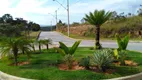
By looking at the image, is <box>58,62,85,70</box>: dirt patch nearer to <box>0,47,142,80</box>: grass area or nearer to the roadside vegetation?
<box>0,47,142,80</box>: grass area

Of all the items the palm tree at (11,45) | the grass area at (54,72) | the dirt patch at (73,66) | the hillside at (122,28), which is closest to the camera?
the grass area at (54,72)

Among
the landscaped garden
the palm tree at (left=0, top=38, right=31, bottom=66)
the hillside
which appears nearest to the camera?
the landscaped garden

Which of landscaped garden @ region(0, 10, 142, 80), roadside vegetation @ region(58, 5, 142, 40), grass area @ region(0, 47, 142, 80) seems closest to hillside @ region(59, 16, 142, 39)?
roadside vegetation @ region(58, 5, 142, 40)

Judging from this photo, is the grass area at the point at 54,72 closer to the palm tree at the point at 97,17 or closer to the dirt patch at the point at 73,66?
the dirt patch at the point at 73,66

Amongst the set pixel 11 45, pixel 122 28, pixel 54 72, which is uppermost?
pixel 122 28

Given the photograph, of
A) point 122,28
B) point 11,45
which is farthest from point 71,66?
point 122,28

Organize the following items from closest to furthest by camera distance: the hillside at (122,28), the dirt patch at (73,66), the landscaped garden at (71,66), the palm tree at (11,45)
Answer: the landscaped garden at (71,66)
the dirt patch at (73,66)
the palm tree at (11,45)
the hillside at (122,28)

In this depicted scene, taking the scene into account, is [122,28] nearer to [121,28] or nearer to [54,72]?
[121,28]

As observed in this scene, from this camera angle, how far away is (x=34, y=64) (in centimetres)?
1290

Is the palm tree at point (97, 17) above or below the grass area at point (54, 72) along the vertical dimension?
above

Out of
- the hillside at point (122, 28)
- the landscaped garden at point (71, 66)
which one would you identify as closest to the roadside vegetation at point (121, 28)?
the hillside at point (122, 28)

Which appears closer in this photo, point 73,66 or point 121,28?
point 73,66

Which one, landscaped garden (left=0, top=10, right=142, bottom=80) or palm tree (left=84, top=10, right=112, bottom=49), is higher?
palm tree (left=84, top=10, right=112, bottom=49)

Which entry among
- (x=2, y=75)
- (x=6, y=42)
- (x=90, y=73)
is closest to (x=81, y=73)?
(x=90, y=73)
